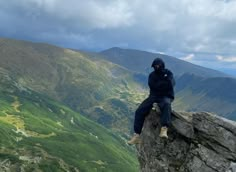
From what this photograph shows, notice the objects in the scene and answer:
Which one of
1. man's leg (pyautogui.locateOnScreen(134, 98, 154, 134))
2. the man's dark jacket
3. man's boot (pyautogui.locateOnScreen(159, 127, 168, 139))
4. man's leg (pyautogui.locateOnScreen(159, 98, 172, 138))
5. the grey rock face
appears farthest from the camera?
man's leg (pyautogui.locateOnScreen(134, 98, 154, 134))

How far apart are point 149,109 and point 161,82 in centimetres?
335

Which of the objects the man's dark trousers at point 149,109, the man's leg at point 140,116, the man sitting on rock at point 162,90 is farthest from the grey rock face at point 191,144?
the man sitting on rock at point 162,90

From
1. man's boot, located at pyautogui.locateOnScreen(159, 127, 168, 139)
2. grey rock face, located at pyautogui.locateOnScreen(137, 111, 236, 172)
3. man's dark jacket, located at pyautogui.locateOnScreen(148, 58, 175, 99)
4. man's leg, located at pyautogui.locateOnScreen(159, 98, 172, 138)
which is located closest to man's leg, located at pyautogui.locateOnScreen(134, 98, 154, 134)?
grey rock face, located at pyautogui.locateOnScreen(137, 111, 236, 172)

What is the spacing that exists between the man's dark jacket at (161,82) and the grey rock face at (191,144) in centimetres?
208

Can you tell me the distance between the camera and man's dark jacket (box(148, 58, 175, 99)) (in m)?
31.7

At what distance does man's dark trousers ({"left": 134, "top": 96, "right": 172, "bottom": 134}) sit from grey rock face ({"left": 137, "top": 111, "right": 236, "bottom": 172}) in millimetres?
657

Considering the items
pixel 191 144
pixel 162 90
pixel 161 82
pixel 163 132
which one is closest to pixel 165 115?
pixel 163 132

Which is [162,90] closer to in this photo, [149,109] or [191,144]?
[149,109]

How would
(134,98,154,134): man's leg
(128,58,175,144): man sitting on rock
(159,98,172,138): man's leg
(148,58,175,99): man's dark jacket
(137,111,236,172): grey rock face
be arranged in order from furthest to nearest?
(134,98,154,134): man's leg → (148,58,175,99): man's dark jacket → (128,58,175,144): man sitting on rock → (159,98,172,138): man's leg → (137,111,236,172): grey rock face

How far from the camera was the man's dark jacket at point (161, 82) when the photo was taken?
104ft

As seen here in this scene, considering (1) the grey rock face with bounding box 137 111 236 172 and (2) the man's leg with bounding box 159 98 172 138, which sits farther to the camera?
(2) the man's leg with bounding box 159 98 172 138

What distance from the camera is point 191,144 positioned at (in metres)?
31.3

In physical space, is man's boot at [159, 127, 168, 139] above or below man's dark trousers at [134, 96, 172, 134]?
below

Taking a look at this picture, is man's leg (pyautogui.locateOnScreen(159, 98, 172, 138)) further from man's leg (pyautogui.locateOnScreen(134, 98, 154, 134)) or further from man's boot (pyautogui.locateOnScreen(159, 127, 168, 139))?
man's leg (pyautogui.locateOnScreen(134, 98, 154, 134))
